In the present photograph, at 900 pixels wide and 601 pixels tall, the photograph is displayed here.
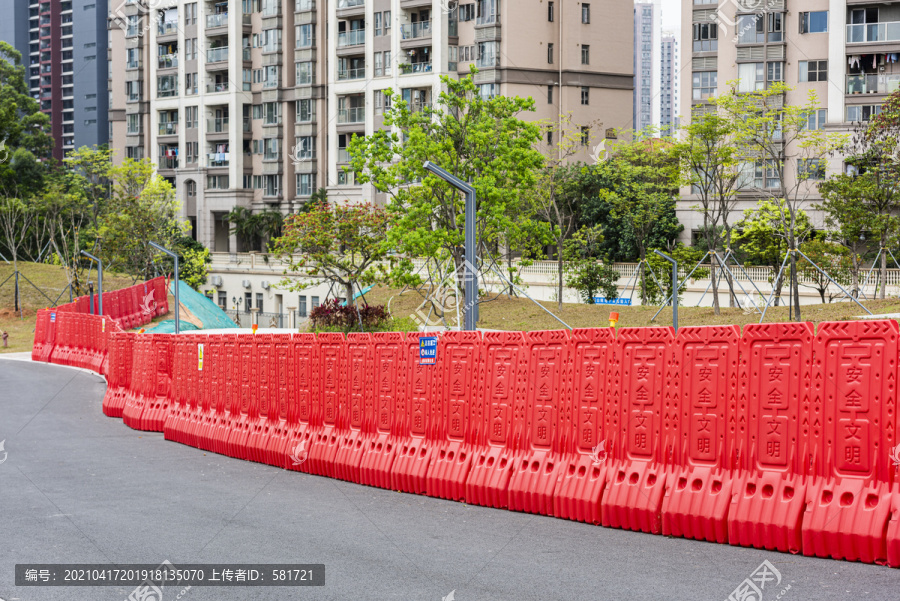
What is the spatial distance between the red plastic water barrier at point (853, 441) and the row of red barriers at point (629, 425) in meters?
0.01

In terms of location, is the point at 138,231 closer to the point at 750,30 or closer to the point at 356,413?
the point at 750,30

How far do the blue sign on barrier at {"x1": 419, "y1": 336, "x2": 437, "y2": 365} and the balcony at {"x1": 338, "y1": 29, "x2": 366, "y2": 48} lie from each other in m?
63.8

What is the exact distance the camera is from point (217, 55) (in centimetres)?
8144

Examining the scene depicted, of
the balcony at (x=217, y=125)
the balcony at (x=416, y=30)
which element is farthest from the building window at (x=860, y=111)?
the balcony at (x=217, y=125)

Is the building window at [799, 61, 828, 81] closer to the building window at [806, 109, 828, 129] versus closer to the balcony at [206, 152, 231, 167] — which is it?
A: the building window at [806, 109, 828, 129]

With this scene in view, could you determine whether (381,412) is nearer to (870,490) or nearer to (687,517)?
(687,517)

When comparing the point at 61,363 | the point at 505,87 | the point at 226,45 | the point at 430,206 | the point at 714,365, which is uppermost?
the point at 226,45

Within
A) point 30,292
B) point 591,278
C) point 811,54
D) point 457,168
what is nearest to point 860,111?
point 811,54

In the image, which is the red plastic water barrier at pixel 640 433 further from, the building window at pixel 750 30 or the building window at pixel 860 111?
the building window at pixel 750 30

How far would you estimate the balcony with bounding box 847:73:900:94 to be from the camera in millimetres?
52938

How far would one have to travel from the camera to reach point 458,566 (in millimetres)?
8375

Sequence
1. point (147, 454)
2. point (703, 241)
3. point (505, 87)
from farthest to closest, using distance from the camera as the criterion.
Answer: point (505, 87) < point (703, 241) < point (147, 454)

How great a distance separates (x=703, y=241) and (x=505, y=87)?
783 inches

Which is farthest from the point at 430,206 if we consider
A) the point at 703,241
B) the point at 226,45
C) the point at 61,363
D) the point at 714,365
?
the point at 226,45
